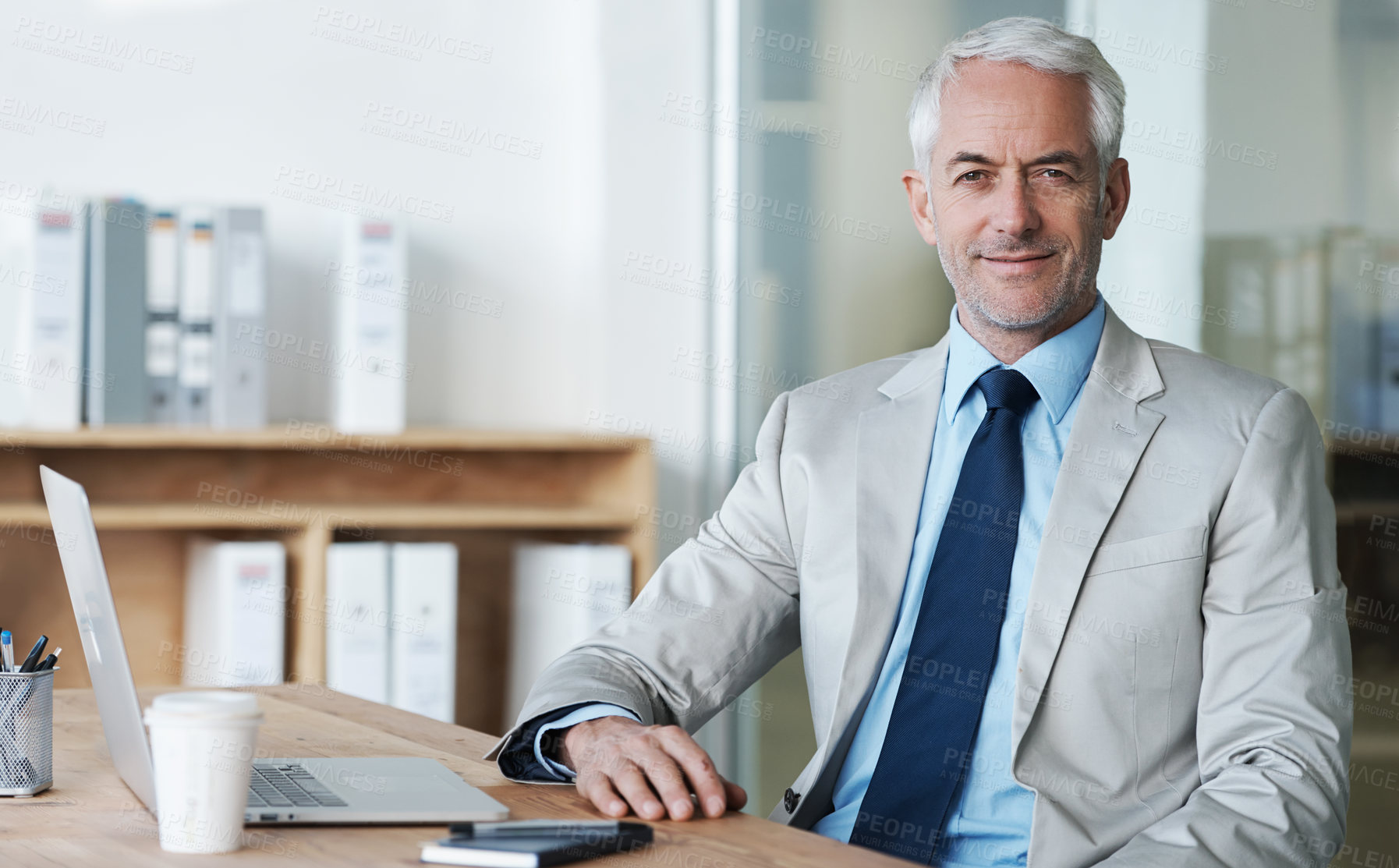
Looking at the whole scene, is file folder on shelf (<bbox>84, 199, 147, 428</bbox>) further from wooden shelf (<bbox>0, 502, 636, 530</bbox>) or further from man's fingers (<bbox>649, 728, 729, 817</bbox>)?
man's fingers (<bbox>649, 728, 729, 817</bbox>)

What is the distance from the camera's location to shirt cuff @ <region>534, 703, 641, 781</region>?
1233 millimetres

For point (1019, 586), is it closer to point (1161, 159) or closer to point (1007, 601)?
point (1007, 601)

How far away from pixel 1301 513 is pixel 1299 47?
0.94 metres

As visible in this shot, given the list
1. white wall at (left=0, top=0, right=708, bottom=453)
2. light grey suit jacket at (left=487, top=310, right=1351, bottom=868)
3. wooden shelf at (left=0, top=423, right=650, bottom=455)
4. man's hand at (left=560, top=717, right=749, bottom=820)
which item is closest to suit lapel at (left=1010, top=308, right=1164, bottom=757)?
light grey suit jacket at (left=487, top=310, right=1351, bottom=868)

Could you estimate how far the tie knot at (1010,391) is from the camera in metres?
1.47

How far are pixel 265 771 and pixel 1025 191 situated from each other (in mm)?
995

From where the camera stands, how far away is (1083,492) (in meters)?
1.38

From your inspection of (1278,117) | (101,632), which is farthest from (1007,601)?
(1278,117)

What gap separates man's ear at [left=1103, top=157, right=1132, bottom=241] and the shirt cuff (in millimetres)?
795

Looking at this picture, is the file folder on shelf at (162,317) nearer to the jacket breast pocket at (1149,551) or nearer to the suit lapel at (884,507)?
the suit lapel at (884,507)

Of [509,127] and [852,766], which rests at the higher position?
[509,127]

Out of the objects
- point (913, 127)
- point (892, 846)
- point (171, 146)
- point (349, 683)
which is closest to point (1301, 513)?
point (892, 846)

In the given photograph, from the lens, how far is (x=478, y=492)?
295cm

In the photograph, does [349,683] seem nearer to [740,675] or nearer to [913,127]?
[740,675]
